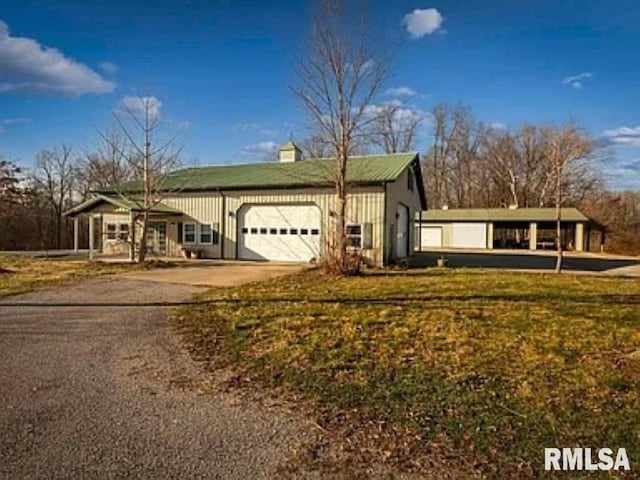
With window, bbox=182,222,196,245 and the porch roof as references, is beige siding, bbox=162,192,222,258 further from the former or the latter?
the porch roof

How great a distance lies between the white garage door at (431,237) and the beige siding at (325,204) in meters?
22.8

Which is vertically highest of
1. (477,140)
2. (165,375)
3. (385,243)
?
(477,140)

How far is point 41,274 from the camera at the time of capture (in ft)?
52.6

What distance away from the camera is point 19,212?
36.3m

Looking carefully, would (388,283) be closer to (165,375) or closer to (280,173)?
(165,375)

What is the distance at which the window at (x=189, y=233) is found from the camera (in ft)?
80.0

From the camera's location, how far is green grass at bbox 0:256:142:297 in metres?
12.7

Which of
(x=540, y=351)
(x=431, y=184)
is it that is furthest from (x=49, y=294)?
(x=431, y=184)

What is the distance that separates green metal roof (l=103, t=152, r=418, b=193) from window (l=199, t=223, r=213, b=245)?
189 centimetres

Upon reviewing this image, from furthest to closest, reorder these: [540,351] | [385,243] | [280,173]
→ [280,173] < [385,243] < [540,351]

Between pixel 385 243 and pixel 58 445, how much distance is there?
1705cm

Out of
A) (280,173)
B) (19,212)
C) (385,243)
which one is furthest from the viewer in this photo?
(19,212)

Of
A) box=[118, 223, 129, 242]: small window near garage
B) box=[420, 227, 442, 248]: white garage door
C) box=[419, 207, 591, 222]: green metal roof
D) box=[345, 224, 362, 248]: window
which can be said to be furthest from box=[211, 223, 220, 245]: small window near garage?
box=[420, 227, 442, 248]: white garage door

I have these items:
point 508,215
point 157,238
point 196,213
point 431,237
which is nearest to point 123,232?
point 157,238
